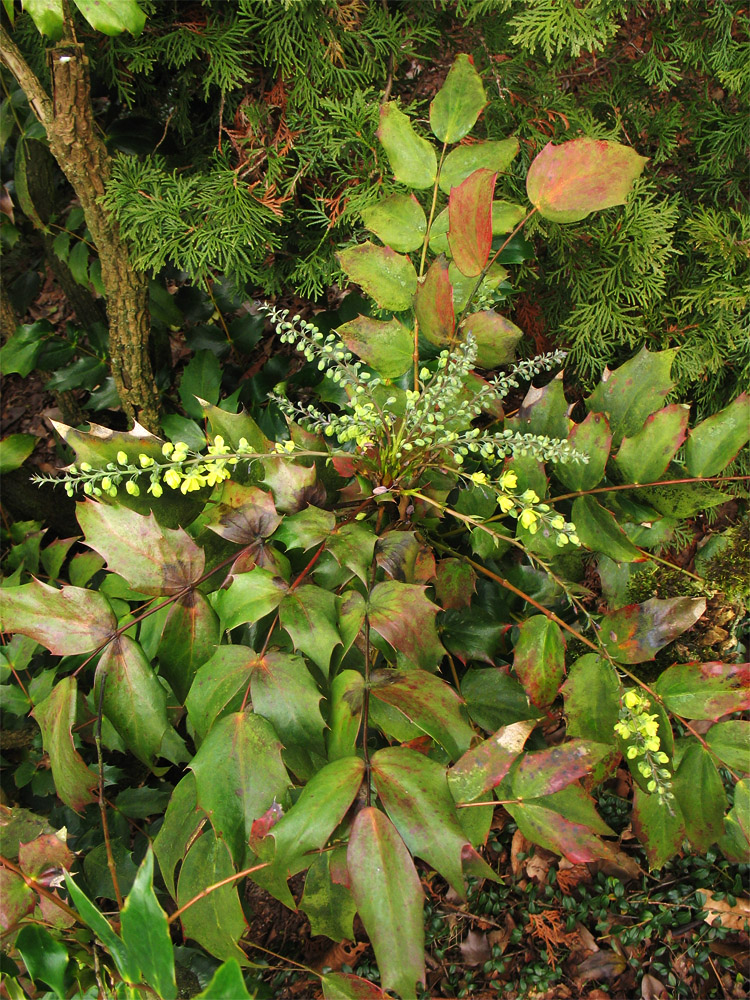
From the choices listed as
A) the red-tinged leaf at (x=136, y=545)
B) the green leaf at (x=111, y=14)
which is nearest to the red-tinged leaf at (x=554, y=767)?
the red-tinged leaf at (x=136, y=545)

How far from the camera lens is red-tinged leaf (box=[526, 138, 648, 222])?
869mm

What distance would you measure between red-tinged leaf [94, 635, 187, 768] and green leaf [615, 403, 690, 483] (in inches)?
26.2

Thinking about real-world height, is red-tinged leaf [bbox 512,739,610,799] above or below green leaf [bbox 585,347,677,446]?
below

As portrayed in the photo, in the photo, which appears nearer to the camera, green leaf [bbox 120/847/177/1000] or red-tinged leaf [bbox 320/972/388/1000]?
green leaf [bbox 120/847/177/1000]

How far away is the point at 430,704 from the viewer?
737 millimetres

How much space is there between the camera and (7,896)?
0.73 meters

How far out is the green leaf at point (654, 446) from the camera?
89 cm

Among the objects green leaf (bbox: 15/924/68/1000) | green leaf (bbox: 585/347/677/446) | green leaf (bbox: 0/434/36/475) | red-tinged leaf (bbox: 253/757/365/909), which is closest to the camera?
red-tinged leaf (bbox: 253/757/365/909)

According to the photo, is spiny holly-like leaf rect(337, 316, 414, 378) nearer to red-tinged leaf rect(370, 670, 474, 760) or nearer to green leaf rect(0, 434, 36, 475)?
red-tinged leaf rect(370, 670, 474, 760)

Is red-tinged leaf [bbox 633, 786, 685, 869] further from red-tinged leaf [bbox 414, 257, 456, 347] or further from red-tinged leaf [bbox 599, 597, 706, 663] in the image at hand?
red-tinged leaf [bbox 414, 257, 456, 347]

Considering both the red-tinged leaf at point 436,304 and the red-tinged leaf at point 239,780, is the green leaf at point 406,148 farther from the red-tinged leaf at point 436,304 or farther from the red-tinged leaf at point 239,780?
the red-tinged leaf at point 239,780

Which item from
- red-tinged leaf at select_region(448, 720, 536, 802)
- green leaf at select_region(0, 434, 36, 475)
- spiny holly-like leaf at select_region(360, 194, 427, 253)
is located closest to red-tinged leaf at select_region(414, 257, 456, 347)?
spiny holly-like leaf at select_region(360, 194, 427, 253)

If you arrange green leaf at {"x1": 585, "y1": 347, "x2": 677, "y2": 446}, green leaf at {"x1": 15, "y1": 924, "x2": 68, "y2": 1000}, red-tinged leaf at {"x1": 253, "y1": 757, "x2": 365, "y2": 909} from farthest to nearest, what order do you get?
green leaf at {"x1": 585, "y1": 347, "x2": 677, "y2": 446}
green leaf at {"x1": 15, "y1": 924, "x2": 68, "y2": 1000}
red-tinged leaf at {"x1": 253, "y1": 757, "x2": 365, "y2": 909}

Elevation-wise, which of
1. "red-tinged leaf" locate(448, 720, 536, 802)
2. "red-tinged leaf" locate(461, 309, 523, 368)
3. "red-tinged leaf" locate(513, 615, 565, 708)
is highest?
"red-tinged leaf" locate(461, 309, 523, 368)
